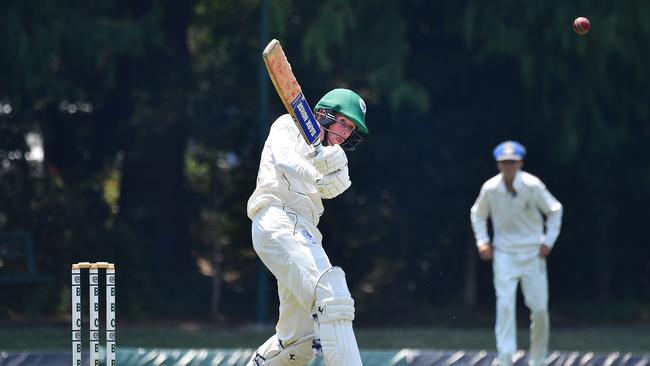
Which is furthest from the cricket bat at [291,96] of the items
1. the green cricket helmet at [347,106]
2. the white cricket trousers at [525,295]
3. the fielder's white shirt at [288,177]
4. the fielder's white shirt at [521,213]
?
the fielder's white shirt at [521,213]

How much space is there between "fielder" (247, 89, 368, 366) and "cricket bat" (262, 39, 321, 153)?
92 millimetres

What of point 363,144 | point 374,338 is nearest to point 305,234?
point 374,338

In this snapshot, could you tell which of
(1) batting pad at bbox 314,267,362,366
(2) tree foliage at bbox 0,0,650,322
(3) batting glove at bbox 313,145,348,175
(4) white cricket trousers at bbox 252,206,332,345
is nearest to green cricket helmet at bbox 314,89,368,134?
(3) batting glove at bbox 313,145,348,175

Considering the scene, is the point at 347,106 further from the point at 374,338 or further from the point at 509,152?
the point at 374,338

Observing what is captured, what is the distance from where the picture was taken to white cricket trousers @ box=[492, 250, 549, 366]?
335 inches

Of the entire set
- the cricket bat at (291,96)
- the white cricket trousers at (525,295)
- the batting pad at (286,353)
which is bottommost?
the batting pad at (286,353)

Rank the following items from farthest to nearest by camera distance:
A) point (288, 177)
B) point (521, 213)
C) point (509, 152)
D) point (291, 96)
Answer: point (521, 213) < point (509, 152) < point (288, 177) < point (291, 96)

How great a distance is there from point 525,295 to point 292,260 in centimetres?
340

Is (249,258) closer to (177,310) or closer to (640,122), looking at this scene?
(177,310)

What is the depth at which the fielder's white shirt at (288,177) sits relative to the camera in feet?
19.2

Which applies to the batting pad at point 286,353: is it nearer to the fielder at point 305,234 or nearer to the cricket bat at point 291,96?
the fielder at point 305,234

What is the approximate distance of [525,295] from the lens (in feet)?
28.8

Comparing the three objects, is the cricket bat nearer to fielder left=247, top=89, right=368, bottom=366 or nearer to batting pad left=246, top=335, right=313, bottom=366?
fielder left=247, top=89, right=368, bottom=366

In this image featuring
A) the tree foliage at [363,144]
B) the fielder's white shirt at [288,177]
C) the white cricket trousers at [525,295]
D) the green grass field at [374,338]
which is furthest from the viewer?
the tree foliage at [363,144]
